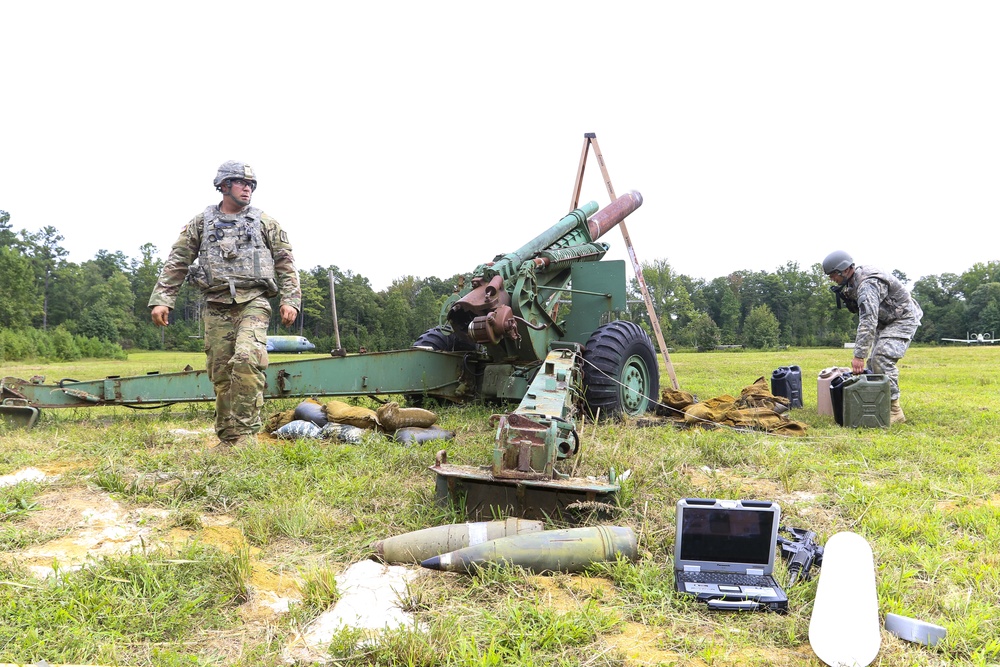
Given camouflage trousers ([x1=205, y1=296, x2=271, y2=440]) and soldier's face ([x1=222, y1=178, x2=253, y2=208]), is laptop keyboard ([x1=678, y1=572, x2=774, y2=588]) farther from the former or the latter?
soldier's face ([x1=222, y1=178, x2=253, y2=208])

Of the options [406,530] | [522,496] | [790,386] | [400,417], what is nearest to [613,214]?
[790,386]

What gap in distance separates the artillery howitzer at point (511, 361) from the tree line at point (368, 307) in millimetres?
21457

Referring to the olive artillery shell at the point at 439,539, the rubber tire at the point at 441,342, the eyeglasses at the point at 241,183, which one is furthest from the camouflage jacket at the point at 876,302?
the eyeglasses at the point at 241,183

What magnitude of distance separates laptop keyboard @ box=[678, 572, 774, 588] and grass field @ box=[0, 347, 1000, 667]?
0.29 ft

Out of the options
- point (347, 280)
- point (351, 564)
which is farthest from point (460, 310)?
point (347, 280)

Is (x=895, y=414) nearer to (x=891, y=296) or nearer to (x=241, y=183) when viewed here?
(x=891, y=296)

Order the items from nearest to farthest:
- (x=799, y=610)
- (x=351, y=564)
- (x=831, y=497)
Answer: (x=799, y=610)
(x=351, y=564)
(x=831, y=497)

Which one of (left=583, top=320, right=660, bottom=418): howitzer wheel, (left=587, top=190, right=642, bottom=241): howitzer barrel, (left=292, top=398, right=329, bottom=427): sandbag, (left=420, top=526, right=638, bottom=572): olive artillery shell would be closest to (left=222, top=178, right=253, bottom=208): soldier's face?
(left=292, top=398, right=329, bottom=427): sandbag

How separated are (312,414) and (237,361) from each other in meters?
0.94

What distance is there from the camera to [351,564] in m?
2.83

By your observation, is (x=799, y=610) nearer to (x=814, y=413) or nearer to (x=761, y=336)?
(x=814, y=413)

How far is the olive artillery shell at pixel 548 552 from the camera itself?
106 inches

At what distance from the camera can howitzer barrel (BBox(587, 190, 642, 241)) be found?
8.24 metres

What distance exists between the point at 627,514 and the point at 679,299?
186 feet
